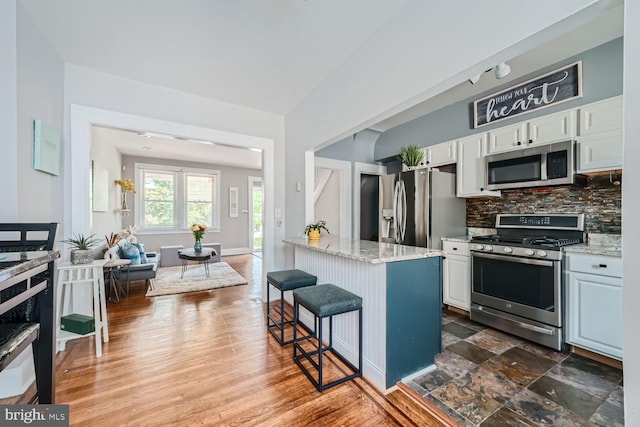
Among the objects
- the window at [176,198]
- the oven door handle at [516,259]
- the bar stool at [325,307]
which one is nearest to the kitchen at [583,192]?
the oven door handle at [516,259]

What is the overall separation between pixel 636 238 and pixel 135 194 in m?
7.70

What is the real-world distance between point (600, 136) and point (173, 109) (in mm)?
4199

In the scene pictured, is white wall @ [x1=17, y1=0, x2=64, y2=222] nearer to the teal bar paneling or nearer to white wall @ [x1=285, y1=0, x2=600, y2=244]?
white wall @ [x1=285, y1=0, x2=600, y2=244]

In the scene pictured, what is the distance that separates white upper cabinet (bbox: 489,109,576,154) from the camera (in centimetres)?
238

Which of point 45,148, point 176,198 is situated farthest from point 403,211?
point 176,198

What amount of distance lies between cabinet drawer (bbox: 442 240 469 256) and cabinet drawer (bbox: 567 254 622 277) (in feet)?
2.89

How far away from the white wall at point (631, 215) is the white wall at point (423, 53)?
0.86 ft

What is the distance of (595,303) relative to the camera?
2035 mm

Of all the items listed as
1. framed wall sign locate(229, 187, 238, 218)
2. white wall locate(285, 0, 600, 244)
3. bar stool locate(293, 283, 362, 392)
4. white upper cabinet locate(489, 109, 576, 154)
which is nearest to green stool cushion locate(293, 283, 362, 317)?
bar stool locate(293, 283, 362, 392)

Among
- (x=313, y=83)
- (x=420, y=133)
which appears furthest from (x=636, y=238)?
(x=420, y=133)

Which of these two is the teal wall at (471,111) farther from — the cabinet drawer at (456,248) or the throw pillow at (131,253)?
the throw pillow at (131,253)

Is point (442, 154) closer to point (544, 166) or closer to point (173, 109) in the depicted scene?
point (544, 166)

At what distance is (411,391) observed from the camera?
170 cm

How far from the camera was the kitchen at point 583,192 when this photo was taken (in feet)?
6.64
